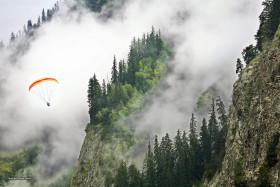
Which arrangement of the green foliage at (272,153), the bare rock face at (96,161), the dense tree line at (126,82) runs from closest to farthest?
the green foliage at (272,153), the bare rock face at (96,161), the dense tree line at (126,82)

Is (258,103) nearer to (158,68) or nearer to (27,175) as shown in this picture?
(158,68)

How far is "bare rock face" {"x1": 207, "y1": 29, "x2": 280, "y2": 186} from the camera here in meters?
36.5

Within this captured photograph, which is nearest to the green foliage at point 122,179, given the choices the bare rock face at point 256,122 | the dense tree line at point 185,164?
the dense tree line at point 185,164

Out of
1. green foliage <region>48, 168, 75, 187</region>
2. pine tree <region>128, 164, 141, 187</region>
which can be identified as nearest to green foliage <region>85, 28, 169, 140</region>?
pine tree <region>128, 164, 141, 187</region>

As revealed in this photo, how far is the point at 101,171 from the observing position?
104312 millimetres

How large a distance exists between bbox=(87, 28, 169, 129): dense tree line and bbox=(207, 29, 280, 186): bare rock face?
73.2 m

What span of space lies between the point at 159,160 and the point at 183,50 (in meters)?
123

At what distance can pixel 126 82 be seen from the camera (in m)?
141

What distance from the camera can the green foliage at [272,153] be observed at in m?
33.7

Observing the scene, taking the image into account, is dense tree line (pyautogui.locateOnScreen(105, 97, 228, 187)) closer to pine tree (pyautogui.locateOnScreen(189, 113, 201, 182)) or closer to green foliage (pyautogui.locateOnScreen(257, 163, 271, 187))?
pine tree (pyautogui.locateOnScreen(189, 113, 201, 182))

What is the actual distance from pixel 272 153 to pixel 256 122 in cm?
1037

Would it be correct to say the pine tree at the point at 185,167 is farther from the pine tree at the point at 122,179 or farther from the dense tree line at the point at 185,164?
the pine tree at the point at 122,179

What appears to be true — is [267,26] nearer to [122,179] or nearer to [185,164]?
[185,164]

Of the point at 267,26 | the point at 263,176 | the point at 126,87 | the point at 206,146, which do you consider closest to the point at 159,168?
the point at 206,146
